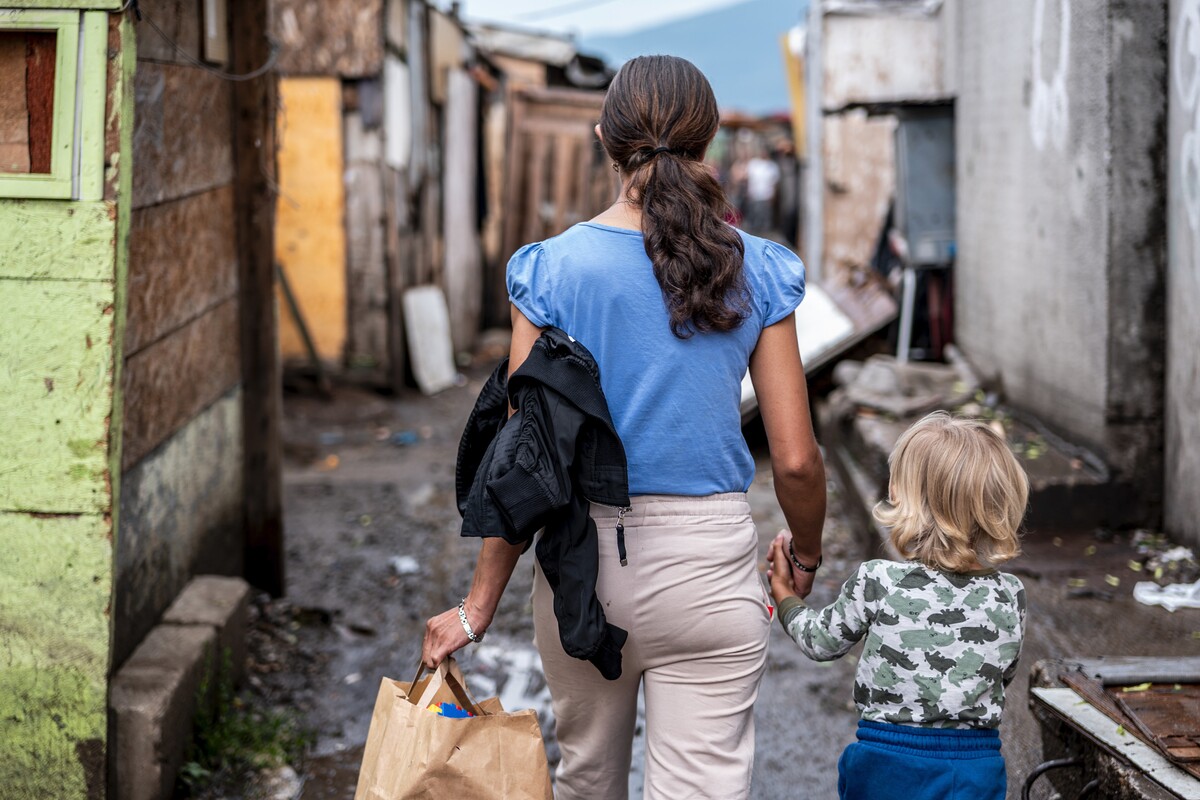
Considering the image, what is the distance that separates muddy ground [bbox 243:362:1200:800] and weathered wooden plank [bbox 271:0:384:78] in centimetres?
372

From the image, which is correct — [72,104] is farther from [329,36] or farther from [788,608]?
[329,36]

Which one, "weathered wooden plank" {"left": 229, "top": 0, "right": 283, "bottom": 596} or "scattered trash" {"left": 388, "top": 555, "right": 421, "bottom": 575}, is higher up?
"weathered wooden plank" {"left": 229, "top": 0, "right": 283, "bottom": 596}

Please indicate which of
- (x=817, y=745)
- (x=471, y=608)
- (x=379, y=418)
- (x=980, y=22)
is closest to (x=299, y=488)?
(x=379, y=418)

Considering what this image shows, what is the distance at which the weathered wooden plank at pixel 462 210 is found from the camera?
12.1 meters

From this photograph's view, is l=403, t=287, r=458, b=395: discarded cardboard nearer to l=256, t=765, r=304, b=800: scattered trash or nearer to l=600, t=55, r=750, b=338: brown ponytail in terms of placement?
l=256, t=765, r=304, b=800: scattered trash

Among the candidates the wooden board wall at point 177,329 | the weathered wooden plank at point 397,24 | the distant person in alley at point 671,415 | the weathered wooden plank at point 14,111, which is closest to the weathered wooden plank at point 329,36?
the weathered wooden plank at point 397,24

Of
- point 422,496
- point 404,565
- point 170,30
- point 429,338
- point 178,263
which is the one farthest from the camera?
point 429,338

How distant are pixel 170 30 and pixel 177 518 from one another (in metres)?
1.65

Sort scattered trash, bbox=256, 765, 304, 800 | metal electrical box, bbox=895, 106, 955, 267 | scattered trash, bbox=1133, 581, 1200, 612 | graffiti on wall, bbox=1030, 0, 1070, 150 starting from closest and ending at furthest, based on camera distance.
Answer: scattered trash, bbox=256, 765, 304, 800 < scattered trash, bbox=1133, 581, 1200, 612 < graffiti on wall, bbox=1030, 0, 1070, 150 < metal electrical box, bbox=895, 106, 955, 267

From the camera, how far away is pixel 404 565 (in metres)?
5.90

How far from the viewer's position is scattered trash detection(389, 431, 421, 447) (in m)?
8.82

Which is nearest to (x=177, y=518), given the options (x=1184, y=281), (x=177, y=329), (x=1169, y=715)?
(x=177, y=329)

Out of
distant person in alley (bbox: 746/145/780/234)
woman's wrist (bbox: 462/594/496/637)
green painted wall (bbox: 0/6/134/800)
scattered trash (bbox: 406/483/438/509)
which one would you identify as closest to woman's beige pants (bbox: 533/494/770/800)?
woman's wrist (bbox: 462/594/496/637)

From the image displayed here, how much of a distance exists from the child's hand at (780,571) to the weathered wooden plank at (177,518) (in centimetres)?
165
